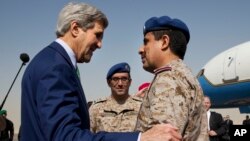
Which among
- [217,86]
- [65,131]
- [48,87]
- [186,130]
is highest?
[48,87]

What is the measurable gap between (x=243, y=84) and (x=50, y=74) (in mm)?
17166

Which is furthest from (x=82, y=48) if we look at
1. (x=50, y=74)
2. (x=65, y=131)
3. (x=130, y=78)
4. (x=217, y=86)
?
(x=217, y=86)

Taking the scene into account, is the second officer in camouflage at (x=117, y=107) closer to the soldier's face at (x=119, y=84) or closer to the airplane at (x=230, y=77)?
the soldier's face at (x=119, y=84)

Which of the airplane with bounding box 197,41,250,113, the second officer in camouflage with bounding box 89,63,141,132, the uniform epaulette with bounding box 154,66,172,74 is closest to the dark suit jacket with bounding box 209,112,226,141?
the second officer in camouflage with bounding box 89,63,141,132

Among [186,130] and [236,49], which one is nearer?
[186,130]

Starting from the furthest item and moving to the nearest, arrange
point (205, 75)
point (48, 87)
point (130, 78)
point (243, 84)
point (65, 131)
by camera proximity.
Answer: point (205, 75)
point (243, 84)
point (130, 78)
point (48, 87)
point (65, 131)

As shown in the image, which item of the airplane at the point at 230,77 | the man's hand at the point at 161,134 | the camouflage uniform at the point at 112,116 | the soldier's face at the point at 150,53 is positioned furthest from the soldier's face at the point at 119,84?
the airplane at the point at 230,77

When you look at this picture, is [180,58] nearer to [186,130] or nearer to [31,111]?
[186,130]

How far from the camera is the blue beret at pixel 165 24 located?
253 cm

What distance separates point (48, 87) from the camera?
1.72m

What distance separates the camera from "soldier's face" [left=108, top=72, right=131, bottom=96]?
5031 mm

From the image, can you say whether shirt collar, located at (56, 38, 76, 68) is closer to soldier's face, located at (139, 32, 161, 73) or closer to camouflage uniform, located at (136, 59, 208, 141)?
camouflage uniform, located at (136, 59, 208, 141)

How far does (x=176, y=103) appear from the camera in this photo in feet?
7.07

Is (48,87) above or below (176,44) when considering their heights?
below
